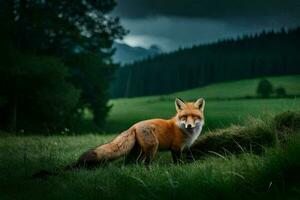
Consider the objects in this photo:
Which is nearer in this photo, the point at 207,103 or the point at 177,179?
the point at 177,179

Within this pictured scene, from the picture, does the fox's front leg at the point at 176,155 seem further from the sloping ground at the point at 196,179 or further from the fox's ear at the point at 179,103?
the fox's ear at the point at 179,103

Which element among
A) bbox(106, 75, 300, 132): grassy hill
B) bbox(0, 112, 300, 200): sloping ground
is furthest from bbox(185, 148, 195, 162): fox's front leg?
bbox(106, 75, 300, 132): grassy hill

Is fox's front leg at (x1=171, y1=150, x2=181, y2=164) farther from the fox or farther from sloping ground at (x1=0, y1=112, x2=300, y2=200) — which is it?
sloping ground at (x1=0, y1=112, x2=300, y2=200)

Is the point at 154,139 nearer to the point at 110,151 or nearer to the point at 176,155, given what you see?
the point at 176,155

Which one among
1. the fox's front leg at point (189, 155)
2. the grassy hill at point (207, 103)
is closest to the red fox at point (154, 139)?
the fox's front leg at point (189, 155)

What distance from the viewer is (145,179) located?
738 centimetres

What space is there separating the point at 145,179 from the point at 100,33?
33290 millimetres

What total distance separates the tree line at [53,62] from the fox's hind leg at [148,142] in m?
17.3

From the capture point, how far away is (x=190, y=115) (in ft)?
29.0

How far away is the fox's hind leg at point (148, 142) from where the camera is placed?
29.9 ft

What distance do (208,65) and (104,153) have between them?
256 feet

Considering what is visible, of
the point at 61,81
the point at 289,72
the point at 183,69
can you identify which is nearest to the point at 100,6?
the point at 61,81

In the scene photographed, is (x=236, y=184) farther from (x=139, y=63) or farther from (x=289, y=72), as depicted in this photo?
(x=139, y=63)

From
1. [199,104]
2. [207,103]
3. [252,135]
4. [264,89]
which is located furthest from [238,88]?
[199,104]
